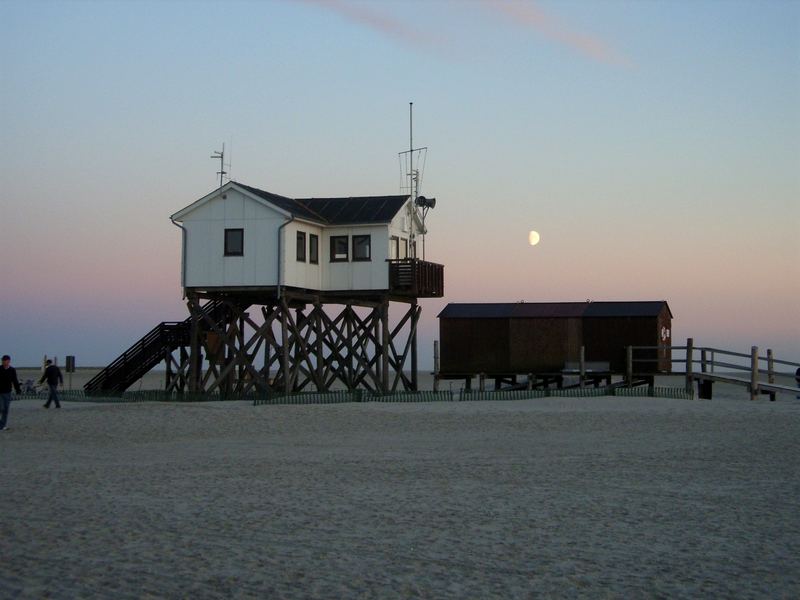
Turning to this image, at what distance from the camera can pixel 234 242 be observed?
134ft

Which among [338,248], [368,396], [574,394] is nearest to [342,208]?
[338,248]

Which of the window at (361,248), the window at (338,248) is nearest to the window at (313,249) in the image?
the window at (338,248)

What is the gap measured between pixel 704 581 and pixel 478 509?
435 centimetres

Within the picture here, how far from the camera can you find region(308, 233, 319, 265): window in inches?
1671

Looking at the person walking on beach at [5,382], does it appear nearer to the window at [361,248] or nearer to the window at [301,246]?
the window at [301,246]

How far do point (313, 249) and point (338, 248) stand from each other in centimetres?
126

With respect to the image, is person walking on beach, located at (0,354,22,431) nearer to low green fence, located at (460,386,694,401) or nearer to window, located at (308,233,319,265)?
low green fence, located at (460,386,694,401)

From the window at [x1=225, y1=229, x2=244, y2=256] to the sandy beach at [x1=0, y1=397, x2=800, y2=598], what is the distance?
15205 millimetres

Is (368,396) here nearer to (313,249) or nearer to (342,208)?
(313,249)

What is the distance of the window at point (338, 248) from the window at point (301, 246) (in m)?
1.86

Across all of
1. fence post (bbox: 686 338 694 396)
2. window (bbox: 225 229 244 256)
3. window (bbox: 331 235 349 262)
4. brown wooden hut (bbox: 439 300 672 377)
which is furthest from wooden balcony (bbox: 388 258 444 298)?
fence post (bbox: 686 338 694 396)

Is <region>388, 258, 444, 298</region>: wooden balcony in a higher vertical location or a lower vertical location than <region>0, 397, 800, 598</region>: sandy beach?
higher

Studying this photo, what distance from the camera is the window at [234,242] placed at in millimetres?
40750

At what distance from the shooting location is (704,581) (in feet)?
31.9
